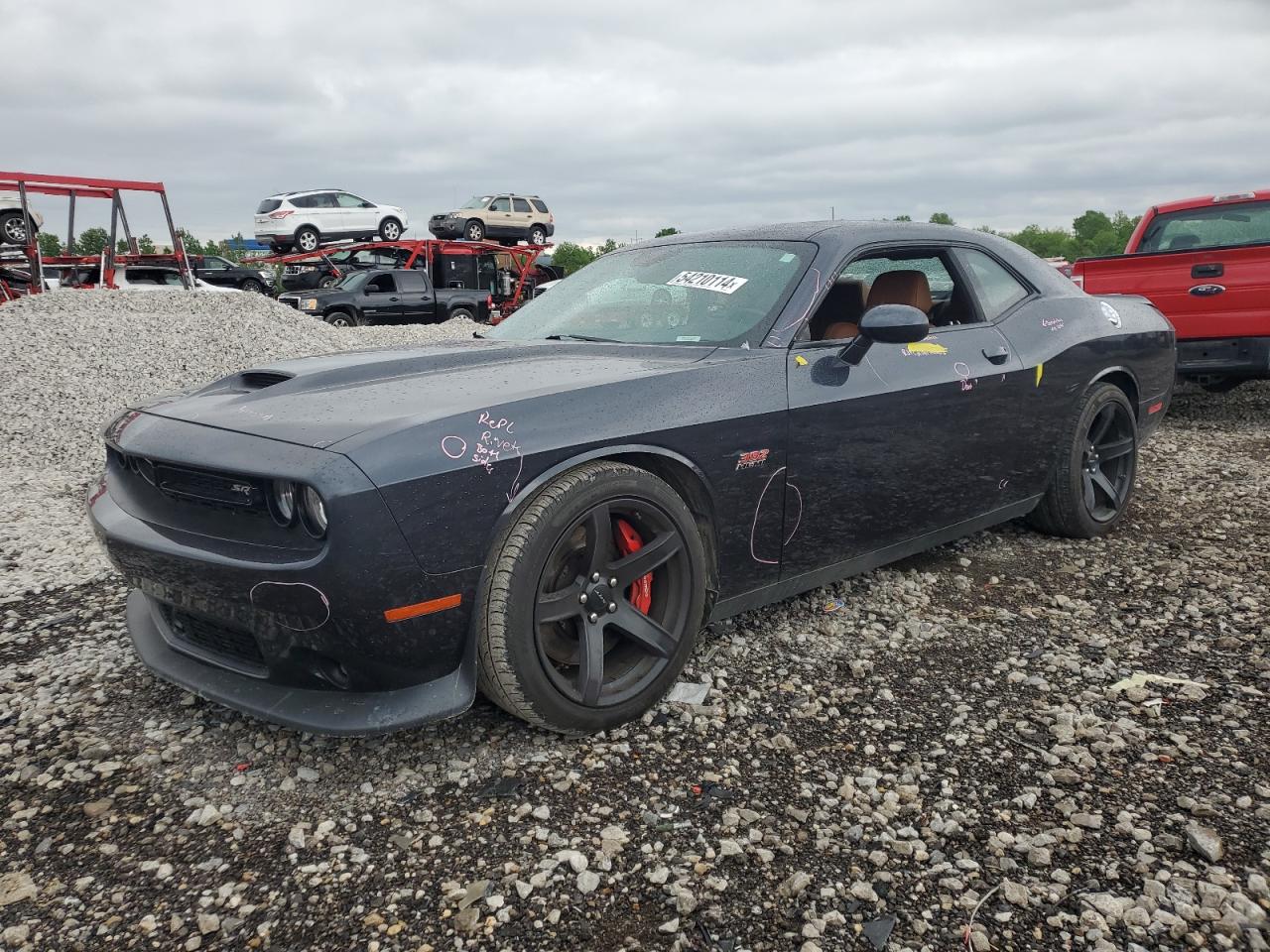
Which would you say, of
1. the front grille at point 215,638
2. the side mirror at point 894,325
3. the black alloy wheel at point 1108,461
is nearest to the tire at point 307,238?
the black alloy wheel at point 1108,461

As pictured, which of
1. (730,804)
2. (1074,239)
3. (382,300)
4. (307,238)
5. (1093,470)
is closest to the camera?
(730,804)

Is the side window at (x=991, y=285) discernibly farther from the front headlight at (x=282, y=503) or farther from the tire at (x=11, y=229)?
the tire at (x=11, y=229)

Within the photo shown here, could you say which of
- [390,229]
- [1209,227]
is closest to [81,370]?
[1209,227]

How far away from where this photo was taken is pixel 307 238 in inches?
920

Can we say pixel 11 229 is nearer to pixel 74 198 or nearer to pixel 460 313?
pixel 74 198

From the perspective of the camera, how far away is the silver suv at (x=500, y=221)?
83.4ft

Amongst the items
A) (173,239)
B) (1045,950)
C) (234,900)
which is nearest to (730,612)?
(1045,950)

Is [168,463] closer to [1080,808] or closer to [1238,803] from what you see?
[1080,808]

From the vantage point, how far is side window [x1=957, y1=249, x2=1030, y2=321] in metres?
4.00

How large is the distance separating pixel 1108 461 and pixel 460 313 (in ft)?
56.2

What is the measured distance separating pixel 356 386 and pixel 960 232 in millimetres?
2790

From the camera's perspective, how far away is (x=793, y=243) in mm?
3436

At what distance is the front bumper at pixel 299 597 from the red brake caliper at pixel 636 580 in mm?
535

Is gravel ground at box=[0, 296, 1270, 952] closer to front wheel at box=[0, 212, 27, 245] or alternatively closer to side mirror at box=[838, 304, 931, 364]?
side mirror at box=[838, 304, 931, 364]
